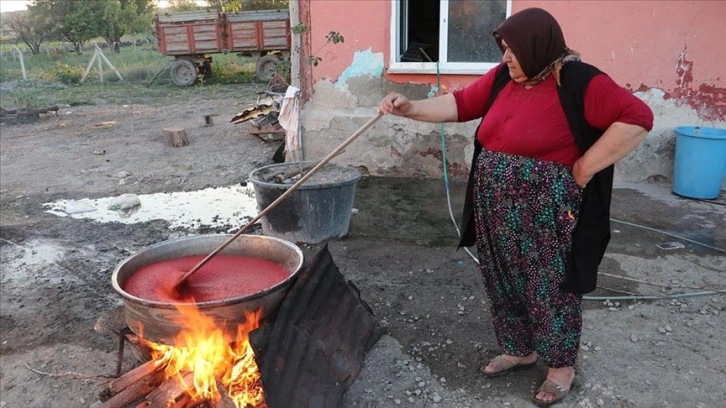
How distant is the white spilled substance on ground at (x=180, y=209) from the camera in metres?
5.20

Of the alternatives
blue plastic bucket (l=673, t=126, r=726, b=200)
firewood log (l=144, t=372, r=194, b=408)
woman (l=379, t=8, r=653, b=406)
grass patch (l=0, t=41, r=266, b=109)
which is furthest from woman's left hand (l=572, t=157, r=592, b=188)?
grass patch (l=0, t=41, r=266, b=109)

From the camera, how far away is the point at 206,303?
198 cm

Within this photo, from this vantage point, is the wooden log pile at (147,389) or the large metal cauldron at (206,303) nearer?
the large metal cauldron at (206,303)

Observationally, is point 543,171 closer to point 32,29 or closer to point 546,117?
point 546,117

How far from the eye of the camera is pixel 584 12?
566 centimetres

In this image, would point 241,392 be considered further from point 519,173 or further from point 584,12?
point 584,12

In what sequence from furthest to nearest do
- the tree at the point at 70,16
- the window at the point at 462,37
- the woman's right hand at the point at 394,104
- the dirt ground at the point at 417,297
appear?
1. the tree at the point at 70,16
2. the window at the point at 462,37
3. the dirt ground at the point at 417,297
4. the woman's right hand at the point at 394,104

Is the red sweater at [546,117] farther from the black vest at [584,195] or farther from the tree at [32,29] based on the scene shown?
the tree at [32,29]

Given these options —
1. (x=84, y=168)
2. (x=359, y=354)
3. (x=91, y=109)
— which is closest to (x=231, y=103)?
(x=91, y=109)

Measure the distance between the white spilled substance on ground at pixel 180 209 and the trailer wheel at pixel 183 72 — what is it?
1123 centimetres

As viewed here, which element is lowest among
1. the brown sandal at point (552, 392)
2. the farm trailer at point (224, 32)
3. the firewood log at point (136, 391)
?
the brown sandal at point (552, 392)

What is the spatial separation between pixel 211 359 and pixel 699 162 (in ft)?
16.7

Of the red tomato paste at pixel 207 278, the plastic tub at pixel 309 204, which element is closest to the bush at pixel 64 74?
the plastic tub at pixel 309 204

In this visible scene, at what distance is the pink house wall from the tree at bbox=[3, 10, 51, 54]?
25.7 meters
